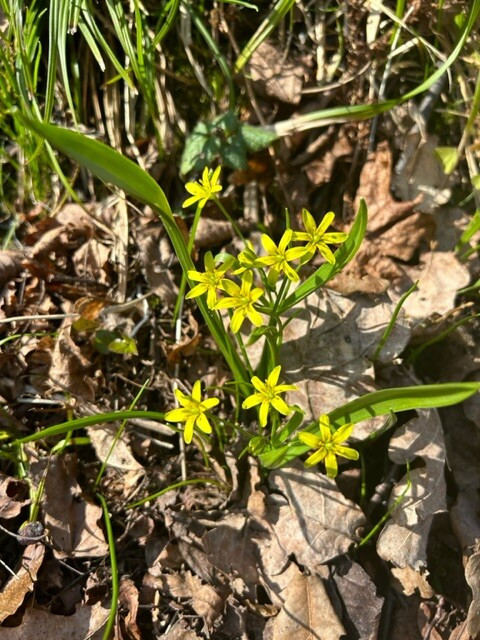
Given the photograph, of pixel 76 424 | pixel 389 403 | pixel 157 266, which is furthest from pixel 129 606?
pixel 157 266

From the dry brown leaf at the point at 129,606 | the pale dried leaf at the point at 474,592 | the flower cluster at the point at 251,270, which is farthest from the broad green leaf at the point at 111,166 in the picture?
the pale dried leaf at the point at 474,592

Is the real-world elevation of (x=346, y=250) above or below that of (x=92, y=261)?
above

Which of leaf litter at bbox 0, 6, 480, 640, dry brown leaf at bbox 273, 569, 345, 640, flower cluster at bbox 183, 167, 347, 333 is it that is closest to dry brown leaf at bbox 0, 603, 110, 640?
leaf litter at bbox 0, 6, 480, 640

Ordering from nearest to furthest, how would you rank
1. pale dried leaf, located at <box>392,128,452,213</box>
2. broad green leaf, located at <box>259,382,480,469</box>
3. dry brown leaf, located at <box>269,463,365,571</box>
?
broad green leaf, located at <box>259,382,480,469</box>, dry brown leaf, located at <box>269,463,365,571</box>, pale dried leaf, located at <box>392,128,452,213</box>

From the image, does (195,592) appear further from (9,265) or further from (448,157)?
(448,157)

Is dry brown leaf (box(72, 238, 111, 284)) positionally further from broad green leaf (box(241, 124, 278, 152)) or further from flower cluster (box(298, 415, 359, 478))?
flower cluster (box(298, 415, 359, 478))

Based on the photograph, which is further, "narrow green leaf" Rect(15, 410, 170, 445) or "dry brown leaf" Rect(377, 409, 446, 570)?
"dry brown leaf" Rect(377, 409, 446, 570)
